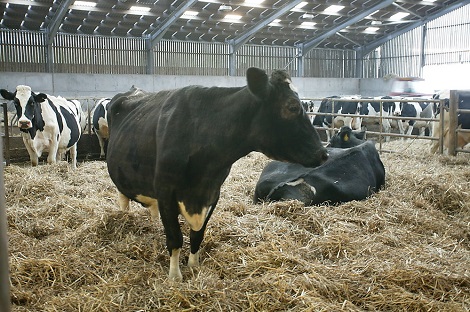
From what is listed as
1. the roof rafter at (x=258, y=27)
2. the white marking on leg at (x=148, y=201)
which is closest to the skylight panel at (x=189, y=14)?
the roof rafter at (x=258, y=27)

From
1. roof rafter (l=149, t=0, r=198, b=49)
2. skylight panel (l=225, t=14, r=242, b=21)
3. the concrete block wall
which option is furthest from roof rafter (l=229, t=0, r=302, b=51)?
roof rafter (l=149, t=0, r=198, b=49)

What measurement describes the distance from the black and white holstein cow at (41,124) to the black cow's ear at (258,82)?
588 cm

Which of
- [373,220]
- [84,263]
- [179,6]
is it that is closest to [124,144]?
[84,263]

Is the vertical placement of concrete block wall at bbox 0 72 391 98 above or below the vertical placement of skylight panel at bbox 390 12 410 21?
below

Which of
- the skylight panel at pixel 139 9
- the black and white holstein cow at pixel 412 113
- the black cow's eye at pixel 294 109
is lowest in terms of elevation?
the black and white holstein cow at pixel 412 113

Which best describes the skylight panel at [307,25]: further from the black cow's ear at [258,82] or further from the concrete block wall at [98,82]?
the black cow's ear at [258,82]

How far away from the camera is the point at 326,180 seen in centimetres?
503

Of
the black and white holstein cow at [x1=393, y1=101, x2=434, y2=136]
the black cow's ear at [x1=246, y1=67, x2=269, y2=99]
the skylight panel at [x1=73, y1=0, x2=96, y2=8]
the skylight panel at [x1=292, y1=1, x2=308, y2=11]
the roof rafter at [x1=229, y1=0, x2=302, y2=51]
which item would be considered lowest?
the black and white holstein cow at [x1=393, y1=101, x2=434, y2=136]

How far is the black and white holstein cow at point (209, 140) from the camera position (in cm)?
296

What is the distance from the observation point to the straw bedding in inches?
113

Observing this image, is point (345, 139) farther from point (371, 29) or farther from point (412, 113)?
point (371, 29)

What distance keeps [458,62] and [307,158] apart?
23962 mm

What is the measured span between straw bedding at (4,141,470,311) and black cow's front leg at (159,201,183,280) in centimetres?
10

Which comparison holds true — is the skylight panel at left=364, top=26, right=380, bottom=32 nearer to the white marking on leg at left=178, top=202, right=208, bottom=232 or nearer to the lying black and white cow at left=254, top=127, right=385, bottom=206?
the lying black and white cow at left=254, top=127, right=385, bottom=206
